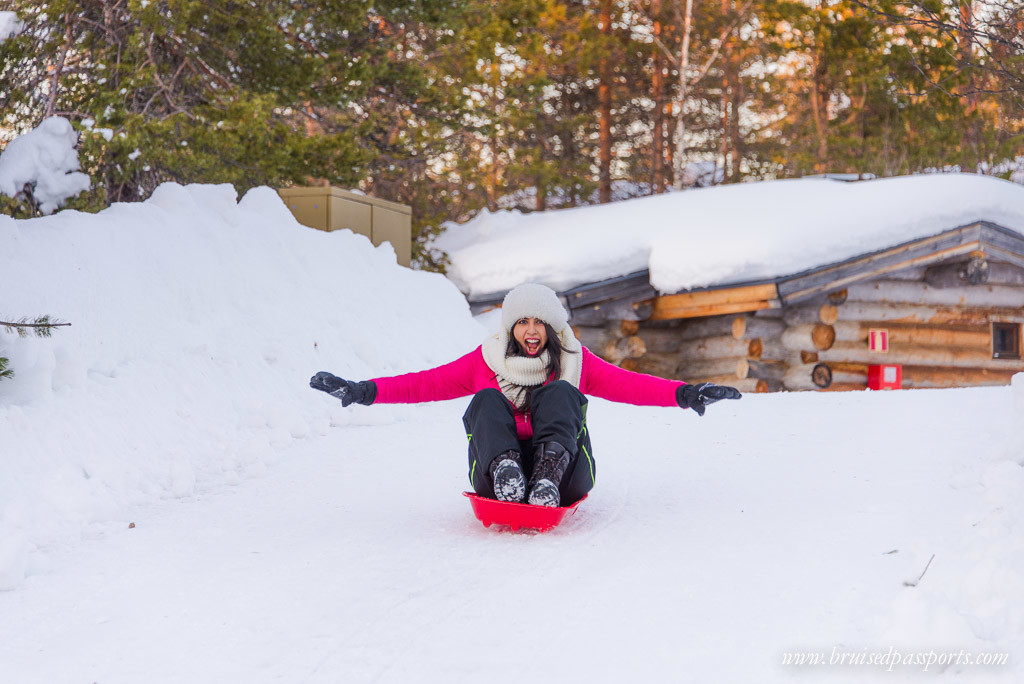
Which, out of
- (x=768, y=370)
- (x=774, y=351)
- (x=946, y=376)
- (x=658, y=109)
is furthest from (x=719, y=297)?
(x=658, y=109)

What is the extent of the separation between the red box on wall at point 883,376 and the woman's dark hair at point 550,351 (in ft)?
24.2

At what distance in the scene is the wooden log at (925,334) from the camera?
33.1 ft

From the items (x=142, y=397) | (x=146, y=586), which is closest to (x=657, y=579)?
(x=146, y=586)

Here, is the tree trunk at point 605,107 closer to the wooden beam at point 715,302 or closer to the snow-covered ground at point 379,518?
the wooden beam at point 715,302

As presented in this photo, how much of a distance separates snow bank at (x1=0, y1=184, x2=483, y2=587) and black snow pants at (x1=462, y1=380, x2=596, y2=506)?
1606mm

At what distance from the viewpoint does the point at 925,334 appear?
10.3 m

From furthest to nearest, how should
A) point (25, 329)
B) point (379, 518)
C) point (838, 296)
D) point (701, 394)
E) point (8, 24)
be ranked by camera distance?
point (838, 296) → point (8, 24) → point (25, 329) → point (379, 518) → point (701, 394)

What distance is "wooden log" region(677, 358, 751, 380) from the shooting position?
32.9 feet

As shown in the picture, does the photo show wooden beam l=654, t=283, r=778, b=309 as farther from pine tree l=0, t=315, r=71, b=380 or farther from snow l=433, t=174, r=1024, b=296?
pine tree l=0, t=315, r=71, b=380

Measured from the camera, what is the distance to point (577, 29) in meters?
15.3

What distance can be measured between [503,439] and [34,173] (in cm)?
470

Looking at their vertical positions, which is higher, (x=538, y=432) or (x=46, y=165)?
(x=46, y=165)

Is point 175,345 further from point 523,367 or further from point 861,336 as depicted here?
point 861,336

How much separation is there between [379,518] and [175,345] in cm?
239
